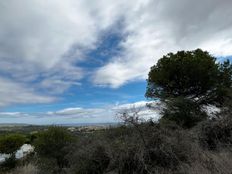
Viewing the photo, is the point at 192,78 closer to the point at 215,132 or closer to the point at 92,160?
the point at 215,132

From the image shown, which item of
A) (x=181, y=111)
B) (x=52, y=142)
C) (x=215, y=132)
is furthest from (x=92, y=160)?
(x=181, y=111)

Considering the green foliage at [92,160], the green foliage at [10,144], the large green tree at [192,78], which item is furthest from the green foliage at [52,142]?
the large green tree at [192,78]

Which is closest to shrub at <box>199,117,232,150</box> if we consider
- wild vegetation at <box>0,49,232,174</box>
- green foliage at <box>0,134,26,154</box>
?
wild vegetation at <box>0,49,232,174</box>

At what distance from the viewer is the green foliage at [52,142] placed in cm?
1537

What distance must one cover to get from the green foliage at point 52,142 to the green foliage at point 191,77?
11.2 meters

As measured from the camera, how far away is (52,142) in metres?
15.7

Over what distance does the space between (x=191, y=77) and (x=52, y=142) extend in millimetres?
13903

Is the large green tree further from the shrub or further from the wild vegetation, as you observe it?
the shrub

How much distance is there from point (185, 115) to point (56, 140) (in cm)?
884

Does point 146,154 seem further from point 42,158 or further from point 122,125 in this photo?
point 42,158

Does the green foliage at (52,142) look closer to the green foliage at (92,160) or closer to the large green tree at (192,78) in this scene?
the green foliage at (92,160)

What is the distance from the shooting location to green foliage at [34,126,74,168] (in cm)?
1537

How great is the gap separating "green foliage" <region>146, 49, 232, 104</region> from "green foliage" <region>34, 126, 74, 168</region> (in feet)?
36.6

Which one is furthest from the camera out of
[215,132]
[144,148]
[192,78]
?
[192,78]
